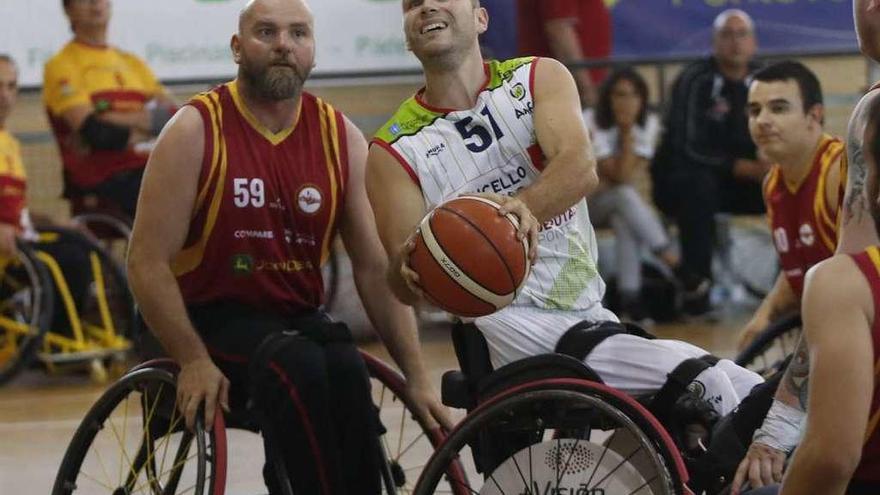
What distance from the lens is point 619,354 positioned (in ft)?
13.0

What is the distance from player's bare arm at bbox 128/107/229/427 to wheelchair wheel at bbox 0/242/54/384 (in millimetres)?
3240

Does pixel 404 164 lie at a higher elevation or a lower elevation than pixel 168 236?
higher

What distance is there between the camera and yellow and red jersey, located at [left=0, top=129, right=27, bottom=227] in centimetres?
736

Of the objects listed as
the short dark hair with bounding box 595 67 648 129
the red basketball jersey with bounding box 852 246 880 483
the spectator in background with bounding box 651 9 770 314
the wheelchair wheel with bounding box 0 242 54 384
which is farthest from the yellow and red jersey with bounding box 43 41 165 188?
the red basketball jersey with bounding box 852 246 880 483

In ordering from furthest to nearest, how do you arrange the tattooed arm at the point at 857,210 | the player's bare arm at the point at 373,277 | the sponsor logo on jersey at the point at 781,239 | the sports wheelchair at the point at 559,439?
the sponsor logo on jersey at the point at 781,239 < the player's bare arm at the point at 373,277 < the sports wheelchair at the point at 559,439 < the tattooed arm at the point at 857,210

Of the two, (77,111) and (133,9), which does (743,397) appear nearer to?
(77,111)

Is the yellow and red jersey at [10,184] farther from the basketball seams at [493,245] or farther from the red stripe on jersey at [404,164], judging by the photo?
the basketball seams at [493,245]

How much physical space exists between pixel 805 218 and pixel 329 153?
2000mm

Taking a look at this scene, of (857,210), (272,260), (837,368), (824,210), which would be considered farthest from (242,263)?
(824,210)

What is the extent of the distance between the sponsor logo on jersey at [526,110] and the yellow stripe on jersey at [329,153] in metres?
0.50

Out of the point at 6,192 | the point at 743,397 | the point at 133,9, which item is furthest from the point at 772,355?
the point at 133,9

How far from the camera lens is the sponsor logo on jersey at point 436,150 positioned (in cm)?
417

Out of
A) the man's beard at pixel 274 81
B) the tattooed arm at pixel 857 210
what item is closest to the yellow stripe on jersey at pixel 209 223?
the man's beard at pixel 274 81

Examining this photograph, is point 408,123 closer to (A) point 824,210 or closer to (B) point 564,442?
(B) point 564,442
